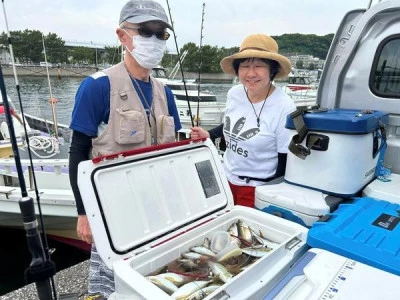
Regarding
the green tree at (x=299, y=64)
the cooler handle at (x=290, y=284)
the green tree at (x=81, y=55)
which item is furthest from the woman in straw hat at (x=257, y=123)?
the green tree at (x=81, y=55)

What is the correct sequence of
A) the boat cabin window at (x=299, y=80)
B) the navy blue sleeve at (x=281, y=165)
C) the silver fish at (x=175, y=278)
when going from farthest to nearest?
the boat cabin window at (x=299, y=80), the navy blue sleeve at (x=281, y=165), the silver fish at (x=175, y=278)

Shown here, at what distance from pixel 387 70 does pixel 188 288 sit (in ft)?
8.42

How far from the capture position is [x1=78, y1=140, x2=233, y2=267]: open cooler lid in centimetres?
135

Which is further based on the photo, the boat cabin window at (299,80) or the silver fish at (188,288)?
the boat cabin window at (299,80)

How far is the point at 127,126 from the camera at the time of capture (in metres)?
1.85

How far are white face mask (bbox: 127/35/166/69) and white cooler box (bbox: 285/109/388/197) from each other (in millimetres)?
1005

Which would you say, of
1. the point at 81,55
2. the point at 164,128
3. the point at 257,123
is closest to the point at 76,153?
the point at 164,128

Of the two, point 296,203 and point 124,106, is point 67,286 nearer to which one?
point 124,106

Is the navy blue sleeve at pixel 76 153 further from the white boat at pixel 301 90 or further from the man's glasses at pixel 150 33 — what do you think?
the white boat at pixel 301 90

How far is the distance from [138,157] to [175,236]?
453 millimetres

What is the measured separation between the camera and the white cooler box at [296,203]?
5.49ft

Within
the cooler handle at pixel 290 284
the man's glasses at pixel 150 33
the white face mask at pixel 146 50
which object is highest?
the man's glasses at pixel 150 33

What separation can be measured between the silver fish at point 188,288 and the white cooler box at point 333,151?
1023 millimetres

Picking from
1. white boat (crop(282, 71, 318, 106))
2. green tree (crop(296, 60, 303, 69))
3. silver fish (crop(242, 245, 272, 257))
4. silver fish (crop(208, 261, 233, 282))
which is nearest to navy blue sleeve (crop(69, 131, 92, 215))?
silver fish (crop(208, 261, 233, 282))
